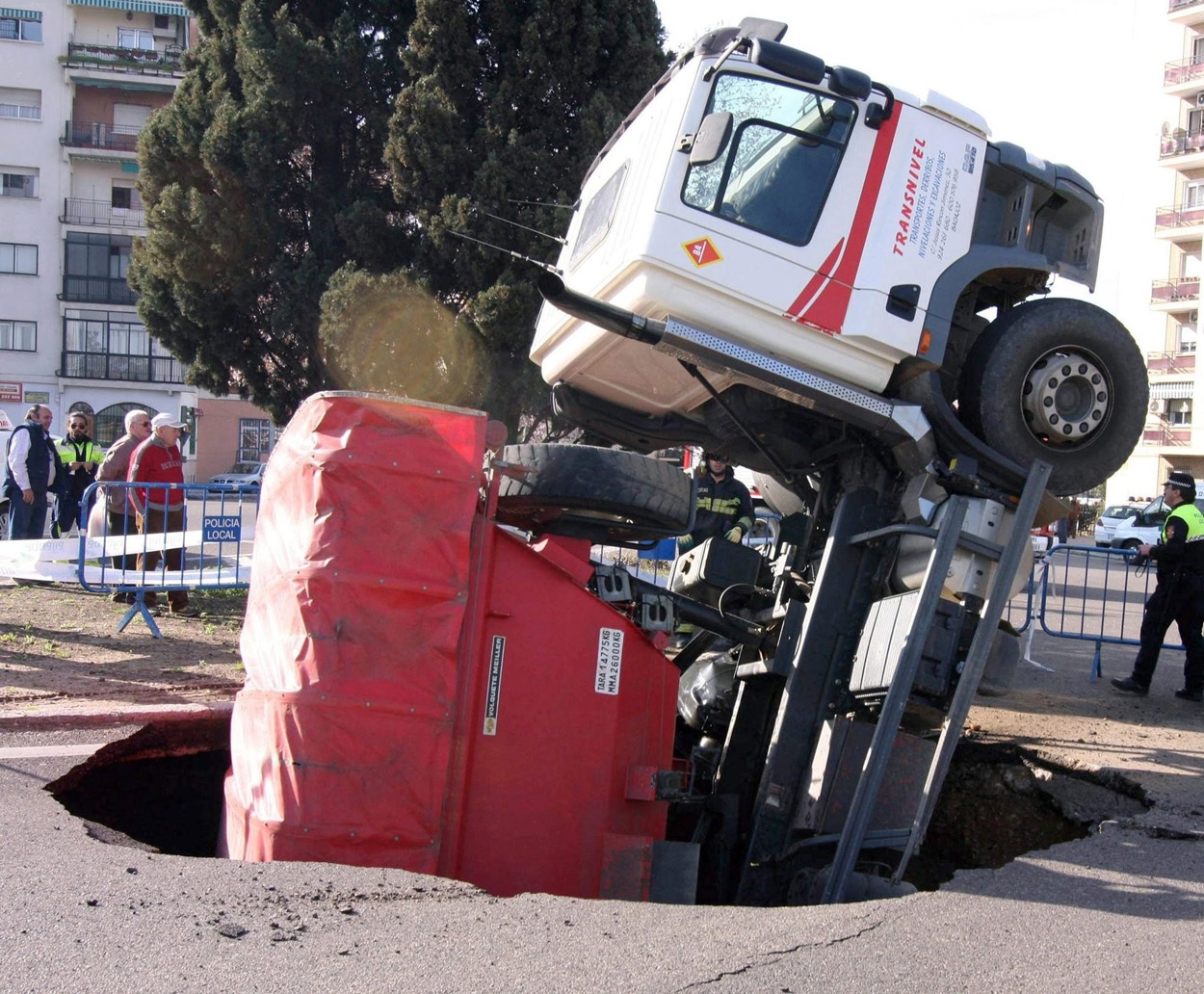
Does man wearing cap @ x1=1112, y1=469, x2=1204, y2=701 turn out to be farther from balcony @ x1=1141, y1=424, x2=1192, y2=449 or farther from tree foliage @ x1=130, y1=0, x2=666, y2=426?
balcony @ x1=1141, y1=424, x2=1192, y2=449

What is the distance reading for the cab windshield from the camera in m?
5.17

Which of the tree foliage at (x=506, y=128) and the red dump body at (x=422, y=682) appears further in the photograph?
the tree foliage at (x=506, y=128)

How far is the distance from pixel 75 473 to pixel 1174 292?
4883 cm

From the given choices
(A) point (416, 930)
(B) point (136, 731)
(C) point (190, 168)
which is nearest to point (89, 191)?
(C) point (190, 168)

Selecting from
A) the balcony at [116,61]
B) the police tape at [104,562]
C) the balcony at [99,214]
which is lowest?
the police tape at [104,562]

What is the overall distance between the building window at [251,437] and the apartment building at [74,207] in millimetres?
3643

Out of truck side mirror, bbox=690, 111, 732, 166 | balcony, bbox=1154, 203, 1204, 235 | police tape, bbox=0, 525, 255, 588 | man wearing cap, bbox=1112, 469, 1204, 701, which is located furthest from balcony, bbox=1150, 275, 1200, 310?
truck side mirror, bbox=690, 111, 732, 166

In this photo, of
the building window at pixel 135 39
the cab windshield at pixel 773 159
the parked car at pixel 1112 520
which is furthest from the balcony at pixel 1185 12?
the cab windshield at pixel 773 159

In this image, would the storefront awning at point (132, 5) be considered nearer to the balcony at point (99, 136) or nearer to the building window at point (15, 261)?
the balcony at point (99, 136)

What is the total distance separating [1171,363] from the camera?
172 feet

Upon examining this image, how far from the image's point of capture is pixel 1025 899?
4152mm

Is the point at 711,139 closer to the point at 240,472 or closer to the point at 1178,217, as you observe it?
the point at 240,472

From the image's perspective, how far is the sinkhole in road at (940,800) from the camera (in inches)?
227

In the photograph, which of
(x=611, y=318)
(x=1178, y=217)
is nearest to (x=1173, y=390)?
(x=1178, y=217)
